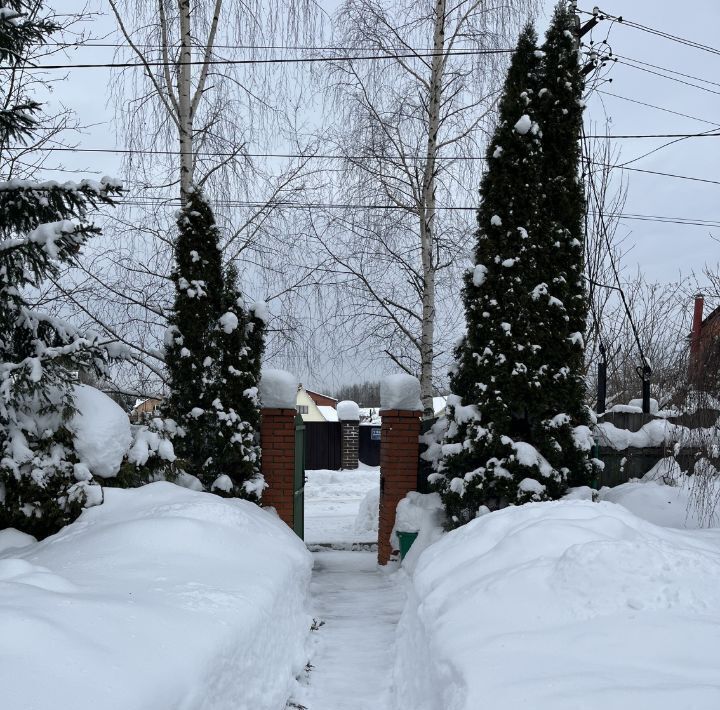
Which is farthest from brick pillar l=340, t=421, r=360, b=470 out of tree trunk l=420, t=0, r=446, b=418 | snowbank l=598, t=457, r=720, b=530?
snowbank l=598, t=457, r=720, b=530

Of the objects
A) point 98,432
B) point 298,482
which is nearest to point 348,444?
point 298,482

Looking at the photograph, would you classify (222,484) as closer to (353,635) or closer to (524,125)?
(353,635)

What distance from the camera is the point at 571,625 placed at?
11.0ft

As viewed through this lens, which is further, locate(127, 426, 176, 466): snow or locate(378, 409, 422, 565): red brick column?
locate(378, 409, 422, 565): red brick column

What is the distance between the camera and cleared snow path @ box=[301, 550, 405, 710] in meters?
4.75

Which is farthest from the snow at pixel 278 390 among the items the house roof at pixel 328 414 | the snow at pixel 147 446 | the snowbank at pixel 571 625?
the house roof at pixel 328 414

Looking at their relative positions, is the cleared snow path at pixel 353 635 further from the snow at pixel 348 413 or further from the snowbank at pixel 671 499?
the snow at pixel 348 413

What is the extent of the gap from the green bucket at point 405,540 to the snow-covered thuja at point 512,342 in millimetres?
817

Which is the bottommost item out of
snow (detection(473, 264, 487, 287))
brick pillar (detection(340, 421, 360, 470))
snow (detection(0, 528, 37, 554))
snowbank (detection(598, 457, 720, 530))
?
brick pillar (detection(340, 421, 360, 470))

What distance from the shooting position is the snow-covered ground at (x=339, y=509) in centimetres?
1174

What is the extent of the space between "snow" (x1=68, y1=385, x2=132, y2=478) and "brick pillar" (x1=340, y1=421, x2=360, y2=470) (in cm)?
1723

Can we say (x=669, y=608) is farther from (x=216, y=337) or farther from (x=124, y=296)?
(x=124, y=296)

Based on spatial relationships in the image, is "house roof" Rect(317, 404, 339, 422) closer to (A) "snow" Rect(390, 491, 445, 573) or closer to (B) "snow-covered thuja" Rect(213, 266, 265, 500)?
(A) "snow" Rect(390, 491, 445, 573)

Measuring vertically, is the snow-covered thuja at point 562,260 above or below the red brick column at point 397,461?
above
